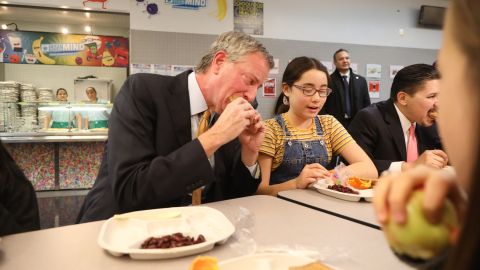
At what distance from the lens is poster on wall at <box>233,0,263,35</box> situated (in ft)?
17.7

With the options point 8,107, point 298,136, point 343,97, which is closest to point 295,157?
point 298,136

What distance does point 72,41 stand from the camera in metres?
6.35

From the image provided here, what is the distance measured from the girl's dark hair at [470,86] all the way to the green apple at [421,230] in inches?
2.7

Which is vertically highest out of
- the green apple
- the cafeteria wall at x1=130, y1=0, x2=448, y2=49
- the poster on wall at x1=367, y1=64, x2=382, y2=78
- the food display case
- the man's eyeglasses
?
the cafeteria wall at x1=130, y1=0, x2=448, y2=49

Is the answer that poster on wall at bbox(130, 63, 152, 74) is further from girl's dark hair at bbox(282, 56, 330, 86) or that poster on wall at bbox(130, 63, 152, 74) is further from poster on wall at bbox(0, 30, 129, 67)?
girl's dark hair at bbox(282, 56, 330, 86)

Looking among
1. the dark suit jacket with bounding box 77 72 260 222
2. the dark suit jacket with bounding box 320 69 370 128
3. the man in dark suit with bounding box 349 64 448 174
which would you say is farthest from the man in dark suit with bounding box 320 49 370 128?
the dark suit jacket with bounding box 77 72 260 222

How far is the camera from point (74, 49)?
20.7 feet

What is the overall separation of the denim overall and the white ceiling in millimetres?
4289

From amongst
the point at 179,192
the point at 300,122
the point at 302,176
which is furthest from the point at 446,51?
the point at 300,122

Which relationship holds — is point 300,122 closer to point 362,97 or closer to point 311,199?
point 311,199

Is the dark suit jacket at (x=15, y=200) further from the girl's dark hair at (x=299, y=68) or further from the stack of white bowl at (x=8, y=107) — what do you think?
the stack of white bowl at (x=8, y=107)

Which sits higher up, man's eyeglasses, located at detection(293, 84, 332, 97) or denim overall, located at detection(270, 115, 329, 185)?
man's eyeglasses, located at detection(293, 84, 332, 97)

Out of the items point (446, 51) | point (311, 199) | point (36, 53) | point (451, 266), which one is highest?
point (36, 53)

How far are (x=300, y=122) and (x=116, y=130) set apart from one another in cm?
124
